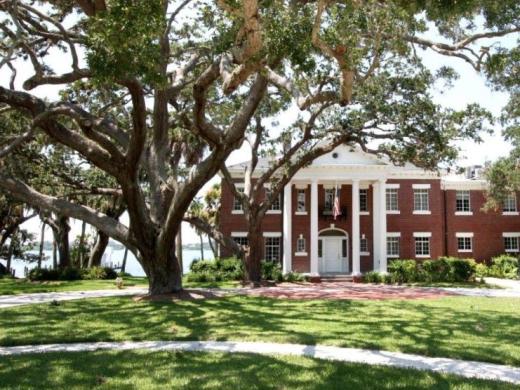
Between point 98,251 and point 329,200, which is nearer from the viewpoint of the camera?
point 329,200

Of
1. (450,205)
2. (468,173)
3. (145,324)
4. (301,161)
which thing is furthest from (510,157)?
(145,324)

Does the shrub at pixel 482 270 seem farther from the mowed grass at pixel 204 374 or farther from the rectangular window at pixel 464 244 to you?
the mowed grass at pixel 204 374

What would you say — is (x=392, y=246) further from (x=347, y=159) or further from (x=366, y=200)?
(x=347, y=159)

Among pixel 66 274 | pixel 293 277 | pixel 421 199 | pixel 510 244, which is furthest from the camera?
pixel 510 244

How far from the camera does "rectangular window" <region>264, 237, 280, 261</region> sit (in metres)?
35.1

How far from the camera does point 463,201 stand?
122 ft

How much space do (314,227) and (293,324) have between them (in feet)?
67.4

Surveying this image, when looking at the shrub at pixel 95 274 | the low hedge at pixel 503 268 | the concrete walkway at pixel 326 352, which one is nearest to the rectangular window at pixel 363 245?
the low hedge at pixel 503 268

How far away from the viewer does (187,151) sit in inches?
1318

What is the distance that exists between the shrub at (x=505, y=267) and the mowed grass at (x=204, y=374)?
2956cm

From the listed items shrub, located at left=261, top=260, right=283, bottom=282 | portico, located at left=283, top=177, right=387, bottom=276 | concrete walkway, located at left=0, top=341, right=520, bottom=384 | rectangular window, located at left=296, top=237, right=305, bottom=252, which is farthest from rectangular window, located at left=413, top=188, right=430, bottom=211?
concrete walkway, located at left=0, top=341, right=520, bottom=384

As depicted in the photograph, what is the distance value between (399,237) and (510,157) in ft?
29.5

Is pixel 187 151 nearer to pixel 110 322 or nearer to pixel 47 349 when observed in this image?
pixel 110 322

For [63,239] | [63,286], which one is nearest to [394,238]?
[63,286]
